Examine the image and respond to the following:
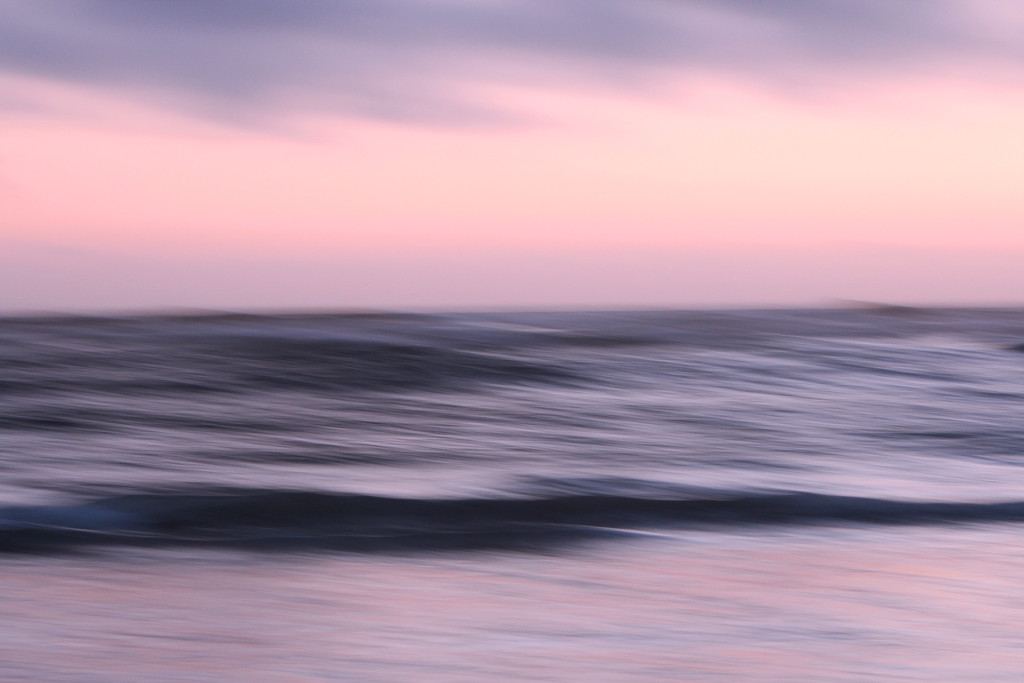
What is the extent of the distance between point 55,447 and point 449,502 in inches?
75.8

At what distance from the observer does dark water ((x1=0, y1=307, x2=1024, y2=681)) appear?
6.69ft

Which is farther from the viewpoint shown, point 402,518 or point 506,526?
point 402,518

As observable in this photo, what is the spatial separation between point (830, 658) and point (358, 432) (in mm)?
3531

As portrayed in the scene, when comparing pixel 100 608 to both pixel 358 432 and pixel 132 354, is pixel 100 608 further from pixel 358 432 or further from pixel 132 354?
pixel 132 354

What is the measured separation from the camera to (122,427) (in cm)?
519

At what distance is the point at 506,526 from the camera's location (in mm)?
3205

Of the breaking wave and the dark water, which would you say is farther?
the breaking wave

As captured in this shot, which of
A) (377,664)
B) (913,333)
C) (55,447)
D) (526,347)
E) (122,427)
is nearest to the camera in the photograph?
(377,664)

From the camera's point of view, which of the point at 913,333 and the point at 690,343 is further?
the point at 913,333

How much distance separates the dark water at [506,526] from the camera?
6.69 feet

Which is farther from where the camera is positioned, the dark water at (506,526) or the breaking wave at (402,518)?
the breaking wave at (402,518)

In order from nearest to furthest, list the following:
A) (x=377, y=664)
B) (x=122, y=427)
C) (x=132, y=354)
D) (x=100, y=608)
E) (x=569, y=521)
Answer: (x=377, y=664), (x=100, y=608), (x=569, y=521), (x=122, y=427), (x=132, y=354)

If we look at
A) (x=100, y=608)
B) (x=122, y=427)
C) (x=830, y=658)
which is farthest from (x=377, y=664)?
(x=122, y=427)

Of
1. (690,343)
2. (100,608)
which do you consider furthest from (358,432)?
(690,343)
